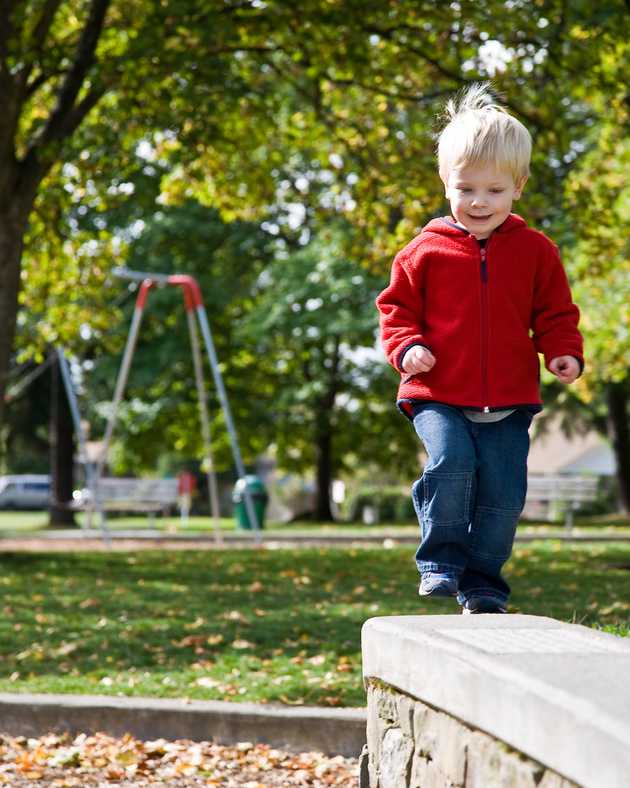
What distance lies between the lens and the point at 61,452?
94.3 feet

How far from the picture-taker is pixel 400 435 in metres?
32.3

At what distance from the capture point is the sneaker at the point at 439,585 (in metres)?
4.33

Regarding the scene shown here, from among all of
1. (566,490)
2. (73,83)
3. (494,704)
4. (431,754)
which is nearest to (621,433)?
(566,490)

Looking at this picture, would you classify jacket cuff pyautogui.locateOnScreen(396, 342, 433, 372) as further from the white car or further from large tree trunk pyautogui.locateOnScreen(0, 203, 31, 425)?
the white car

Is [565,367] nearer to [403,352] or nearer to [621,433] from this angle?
[403,352]

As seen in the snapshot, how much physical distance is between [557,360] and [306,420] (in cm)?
2613

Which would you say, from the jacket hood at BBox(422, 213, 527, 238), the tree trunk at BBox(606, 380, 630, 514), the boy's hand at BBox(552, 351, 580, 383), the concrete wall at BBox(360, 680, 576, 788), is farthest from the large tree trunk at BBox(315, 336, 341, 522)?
the concrete wall at BBox(360, 680, 576, 788)

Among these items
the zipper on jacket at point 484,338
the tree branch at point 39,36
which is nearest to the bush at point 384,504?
the tree branch at point 39,36

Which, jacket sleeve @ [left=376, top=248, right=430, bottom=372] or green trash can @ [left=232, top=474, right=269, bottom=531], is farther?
green trash can @ [left=232, top=474, right=269, bottom=531]

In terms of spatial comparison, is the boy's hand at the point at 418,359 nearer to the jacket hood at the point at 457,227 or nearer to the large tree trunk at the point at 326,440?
the jacket hood at the point at 457,227

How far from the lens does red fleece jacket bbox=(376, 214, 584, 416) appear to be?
436cm

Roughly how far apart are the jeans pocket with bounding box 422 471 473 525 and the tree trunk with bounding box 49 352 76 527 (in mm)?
24795

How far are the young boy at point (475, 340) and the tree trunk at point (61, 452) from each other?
24.8 metres

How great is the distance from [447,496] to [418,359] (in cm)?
50
